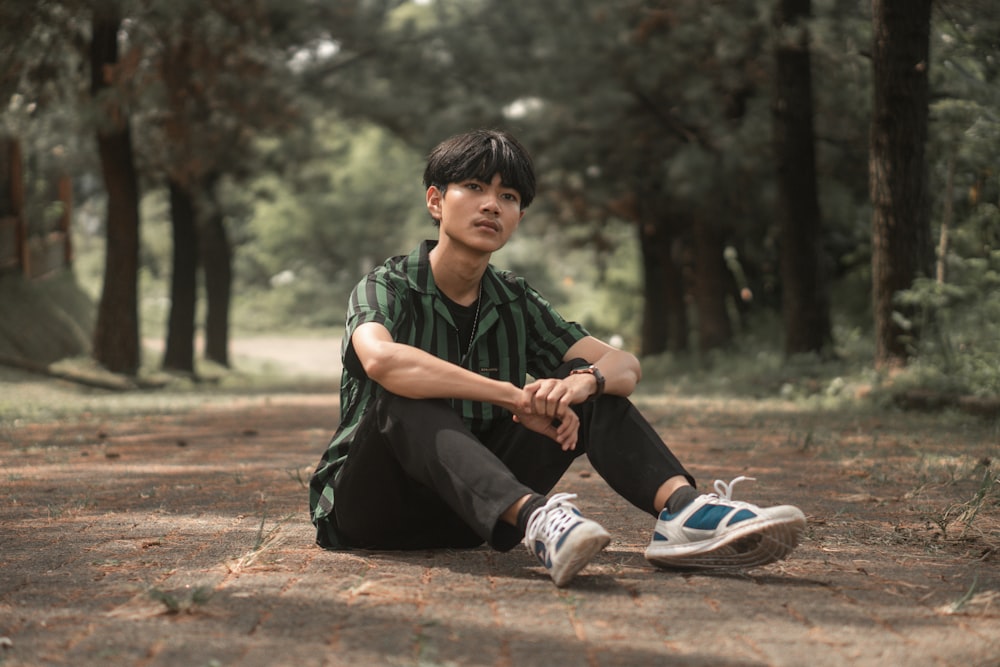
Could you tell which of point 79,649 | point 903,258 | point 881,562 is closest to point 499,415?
point 881,562

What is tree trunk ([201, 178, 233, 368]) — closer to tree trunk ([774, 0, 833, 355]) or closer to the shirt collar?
tree trunk ([774, 0, 833, 355])

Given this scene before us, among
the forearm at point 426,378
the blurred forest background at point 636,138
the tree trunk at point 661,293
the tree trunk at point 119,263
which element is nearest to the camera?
the forearm at point 426,378

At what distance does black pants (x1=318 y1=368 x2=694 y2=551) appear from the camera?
3508 millimetres

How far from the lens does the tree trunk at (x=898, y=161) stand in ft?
34.6

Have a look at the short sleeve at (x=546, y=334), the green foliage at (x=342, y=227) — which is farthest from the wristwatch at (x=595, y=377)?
the green foliage at (x=342, y=227)

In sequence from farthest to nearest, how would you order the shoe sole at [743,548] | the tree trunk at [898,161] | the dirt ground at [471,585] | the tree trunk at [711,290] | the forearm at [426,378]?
the tree trunk at [711,290] < the tree trunk at [898,161] < the forearm at [426,378] < the shoe sole at [743,548] < the dirt ground at [471,585]

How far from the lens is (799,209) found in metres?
14.2

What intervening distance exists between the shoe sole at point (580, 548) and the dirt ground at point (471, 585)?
0.25 ft

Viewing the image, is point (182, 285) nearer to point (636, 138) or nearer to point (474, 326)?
point (636, 138)

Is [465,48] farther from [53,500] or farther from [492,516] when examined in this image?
[492,516]

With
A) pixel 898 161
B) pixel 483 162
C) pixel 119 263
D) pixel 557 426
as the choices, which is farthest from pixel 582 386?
pixel 119 263

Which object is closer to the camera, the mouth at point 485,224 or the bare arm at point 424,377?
the bare arm at point 424,377

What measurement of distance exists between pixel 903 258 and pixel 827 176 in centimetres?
629

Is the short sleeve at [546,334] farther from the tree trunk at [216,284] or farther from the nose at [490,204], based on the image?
the tree trunk at [216,284]
